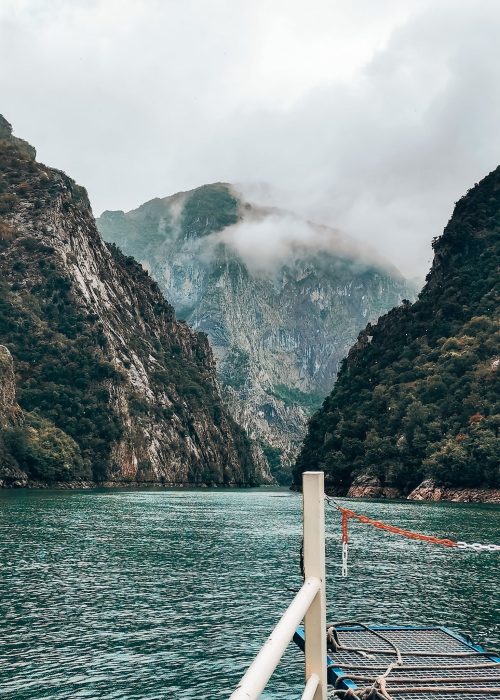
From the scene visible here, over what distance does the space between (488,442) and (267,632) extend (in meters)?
120

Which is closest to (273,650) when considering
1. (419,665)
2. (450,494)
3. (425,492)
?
(419,665)

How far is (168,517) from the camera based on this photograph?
330 feet

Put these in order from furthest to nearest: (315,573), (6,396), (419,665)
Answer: (6,396), (419,665), (315,573)

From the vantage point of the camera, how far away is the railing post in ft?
27.6

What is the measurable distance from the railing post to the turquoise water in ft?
59.7

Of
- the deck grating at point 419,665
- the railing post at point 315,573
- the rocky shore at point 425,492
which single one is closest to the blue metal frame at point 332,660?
the deck grating at point 419,665

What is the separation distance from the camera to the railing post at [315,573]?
8414 millimetres

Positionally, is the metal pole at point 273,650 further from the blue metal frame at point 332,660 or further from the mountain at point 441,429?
the mountain at point 441,429

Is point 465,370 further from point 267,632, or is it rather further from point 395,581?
point 267,632

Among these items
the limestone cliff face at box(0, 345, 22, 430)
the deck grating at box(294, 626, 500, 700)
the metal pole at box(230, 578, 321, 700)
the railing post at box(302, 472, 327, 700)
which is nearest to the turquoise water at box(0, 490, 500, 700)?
the deck grating at box(294, 626, 500, 700)

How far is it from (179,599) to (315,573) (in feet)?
116

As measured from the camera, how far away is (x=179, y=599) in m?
41.5

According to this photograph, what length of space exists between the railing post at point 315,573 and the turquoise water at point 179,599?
59.7 ft

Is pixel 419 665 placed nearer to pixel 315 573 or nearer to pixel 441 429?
pixel 315 573
